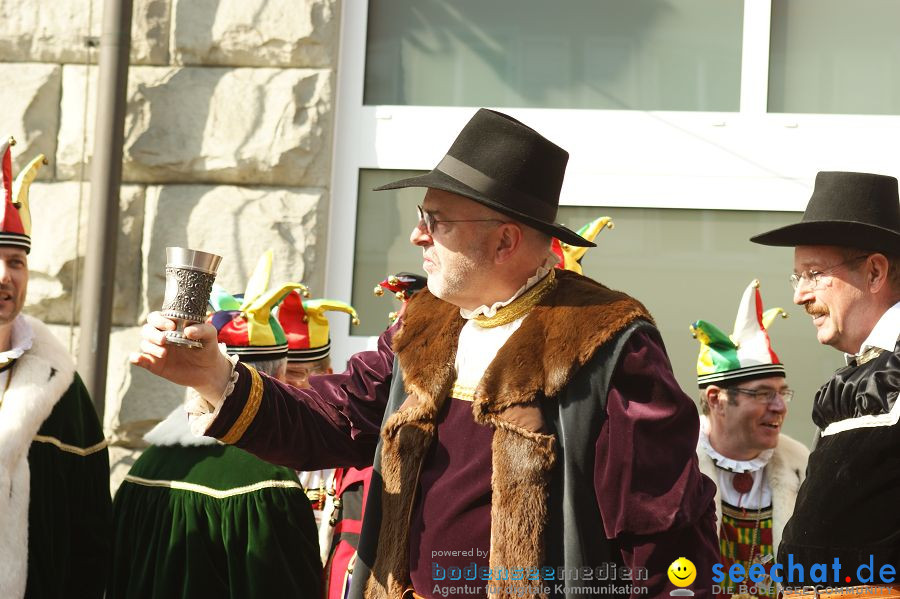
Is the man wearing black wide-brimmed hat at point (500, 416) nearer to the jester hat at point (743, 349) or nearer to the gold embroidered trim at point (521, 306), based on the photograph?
the gold embroidered trim at point (521, 306)

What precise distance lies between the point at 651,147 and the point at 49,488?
3.13 m

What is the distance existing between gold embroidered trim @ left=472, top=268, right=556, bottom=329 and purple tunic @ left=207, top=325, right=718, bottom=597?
238 mm

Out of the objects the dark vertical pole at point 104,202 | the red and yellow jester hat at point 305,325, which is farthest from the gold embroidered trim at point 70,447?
the dark vertical pole at point 104,202

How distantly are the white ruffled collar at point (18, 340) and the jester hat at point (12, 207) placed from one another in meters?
0.27

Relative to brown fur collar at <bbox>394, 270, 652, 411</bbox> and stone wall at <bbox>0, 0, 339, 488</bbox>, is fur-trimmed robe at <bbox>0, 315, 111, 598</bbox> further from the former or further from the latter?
brown fur collar at <bbox>394, 270, 652, 411</bbox>

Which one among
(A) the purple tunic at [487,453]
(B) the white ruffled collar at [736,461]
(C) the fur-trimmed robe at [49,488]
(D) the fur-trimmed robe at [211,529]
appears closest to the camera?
(A) the purple tunic at [487,453]

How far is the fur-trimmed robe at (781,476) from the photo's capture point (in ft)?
15.4

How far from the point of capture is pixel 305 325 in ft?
15.7

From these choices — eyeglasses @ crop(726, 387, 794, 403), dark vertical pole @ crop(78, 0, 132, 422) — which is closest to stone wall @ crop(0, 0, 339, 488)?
dark vertical pole @ crop(78, 0, 132, 422)

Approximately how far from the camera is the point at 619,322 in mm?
2922

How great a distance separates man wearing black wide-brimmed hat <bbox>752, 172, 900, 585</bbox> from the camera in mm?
3107

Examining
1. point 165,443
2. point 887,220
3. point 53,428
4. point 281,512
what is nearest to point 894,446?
point 887,220

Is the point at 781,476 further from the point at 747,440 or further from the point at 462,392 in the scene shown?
the point at 462,392

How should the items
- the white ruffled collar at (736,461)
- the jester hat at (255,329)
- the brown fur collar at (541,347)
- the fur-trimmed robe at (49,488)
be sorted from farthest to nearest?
the white ruffled collar at (736,461) → the jester hat at (255,329) → the fur-trimmed robe at (49,488) → the brown fur collar at (541,347)
